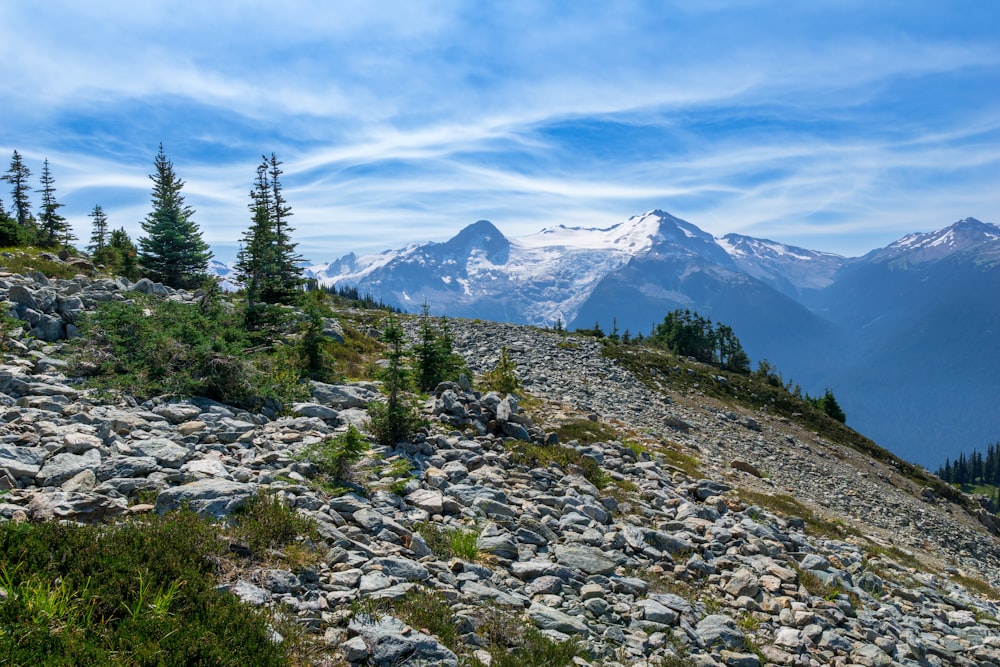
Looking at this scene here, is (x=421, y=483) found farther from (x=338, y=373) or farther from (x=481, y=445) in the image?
(x=338, y=373)

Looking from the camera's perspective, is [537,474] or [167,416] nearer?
[167,416]

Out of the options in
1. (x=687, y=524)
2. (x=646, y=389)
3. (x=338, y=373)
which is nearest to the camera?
(x=687, y=524)

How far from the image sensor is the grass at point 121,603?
4.62 metres

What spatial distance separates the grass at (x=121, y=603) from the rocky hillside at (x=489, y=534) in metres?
0.54

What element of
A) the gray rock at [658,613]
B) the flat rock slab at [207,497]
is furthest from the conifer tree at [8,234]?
the gray rock at [658,613]

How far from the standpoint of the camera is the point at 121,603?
5301 millimetres

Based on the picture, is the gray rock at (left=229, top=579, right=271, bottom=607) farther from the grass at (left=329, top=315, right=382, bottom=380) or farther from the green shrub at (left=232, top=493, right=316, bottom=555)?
the grass at (left=329, top=315, right=382, bottom=380)

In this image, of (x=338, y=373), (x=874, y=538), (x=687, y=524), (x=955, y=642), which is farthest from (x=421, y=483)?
(x=874, y=538)

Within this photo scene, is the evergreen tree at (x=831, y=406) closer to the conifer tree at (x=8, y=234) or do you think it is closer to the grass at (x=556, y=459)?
the grass at (x=556, y=459)

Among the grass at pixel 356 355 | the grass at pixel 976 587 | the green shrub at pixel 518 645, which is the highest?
the grass at pixel 356 355

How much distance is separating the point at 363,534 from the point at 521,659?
3.12 meters

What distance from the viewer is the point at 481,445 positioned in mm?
13562

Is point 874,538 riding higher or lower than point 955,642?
lower

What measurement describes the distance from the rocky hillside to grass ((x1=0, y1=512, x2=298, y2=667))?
0.54 metres
